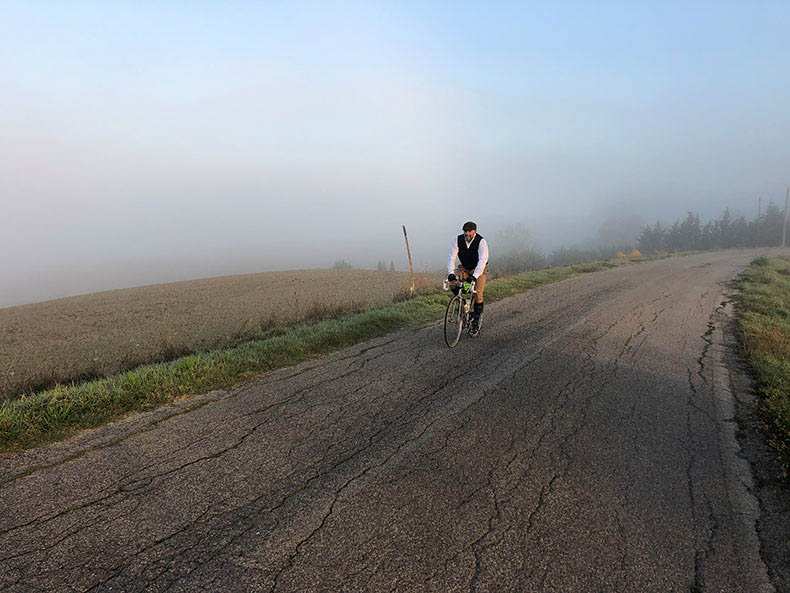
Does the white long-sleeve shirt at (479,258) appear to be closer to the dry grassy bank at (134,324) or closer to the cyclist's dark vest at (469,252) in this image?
the cyclist's dark vest at (469,252)

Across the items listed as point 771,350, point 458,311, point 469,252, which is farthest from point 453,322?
point 771,350

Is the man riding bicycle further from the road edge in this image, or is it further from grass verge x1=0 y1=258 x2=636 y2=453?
the road edge

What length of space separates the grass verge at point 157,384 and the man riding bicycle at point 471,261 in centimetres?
204

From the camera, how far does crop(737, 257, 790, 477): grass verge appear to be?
4551 millimetres

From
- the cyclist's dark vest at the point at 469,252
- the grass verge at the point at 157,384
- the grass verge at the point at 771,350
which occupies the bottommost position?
the grass verge at the point at 771,350

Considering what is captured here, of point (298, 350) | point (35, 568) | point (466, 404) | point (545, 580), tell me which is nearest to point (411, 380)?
point (466, 404)

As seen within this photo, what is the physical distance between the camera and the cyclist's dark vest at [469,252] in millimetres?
8398

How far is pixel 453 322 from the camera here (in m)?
8.24

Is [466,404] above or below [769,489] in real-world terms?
above

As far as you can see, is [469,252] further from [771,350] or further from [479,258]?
[771,350]

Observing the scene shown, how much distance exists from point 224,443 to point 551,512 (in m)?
3.02

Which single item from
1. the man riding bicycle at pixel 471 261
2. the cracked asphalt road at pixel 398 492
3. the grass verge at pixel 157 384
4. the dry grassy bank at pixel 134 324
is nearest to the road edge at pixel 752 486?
the cracked asphalt road at pixel 398 492

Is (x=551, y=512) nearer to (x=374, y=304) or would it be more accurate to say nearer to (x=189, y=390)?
(x=189, y=390)

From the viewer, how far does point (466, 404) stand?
5.19 meters
